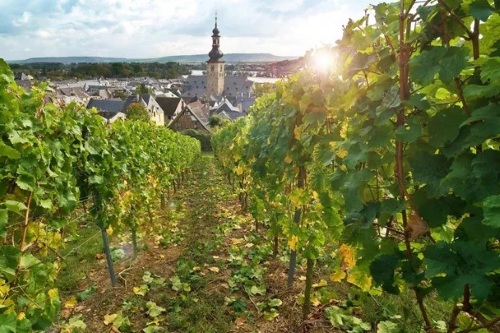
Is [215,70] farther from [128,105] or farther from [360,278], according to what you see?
[360,278]

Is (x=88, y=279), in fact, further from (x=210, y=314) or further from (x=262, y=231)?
(x=262, y=231)

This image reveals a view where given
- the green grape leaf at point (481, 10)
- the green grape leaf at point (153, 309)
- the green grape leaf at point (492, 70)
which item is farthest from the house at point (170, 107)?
the green grape leaf at point (492, 70)

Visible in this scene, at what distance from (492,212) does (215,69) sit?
102 m

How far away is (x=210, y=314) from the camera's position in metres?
4.09

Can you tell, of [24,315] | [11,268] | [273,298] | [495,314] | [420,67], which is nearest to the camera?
[420,67]

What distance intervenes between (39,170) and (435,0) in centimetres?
286

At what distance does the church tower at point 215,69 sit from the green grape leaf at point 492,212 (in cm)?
10164

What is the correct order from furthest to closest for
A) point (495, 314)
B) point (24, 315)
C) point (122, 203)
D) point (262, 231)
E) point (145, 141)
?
1. point (145, 141)
2. point (262, 231)
3. point (122, 203)
4. point (24, 315)
5. point (495, 314)

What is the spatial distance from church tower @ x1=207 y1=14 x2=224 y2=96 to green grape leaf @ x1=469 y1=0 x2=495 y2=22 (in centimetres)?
10132

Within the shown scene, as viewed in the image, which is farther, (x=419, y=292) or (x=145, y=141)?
(x=145, y=141)

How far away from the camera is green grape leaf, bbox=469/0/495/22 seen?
1.06 m

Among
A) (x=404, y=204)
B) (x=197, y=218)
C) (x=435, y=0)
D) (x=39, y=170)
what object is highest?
(x=435, y=0)

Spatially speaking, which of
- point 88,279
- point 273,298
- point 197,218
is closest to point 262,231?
point 197,218

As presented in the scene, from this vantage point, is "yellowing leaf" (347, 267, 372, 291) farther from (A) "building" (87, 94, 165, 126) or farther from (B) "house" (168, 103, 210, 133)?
(A) "building" (87, 94, 165, 126)
